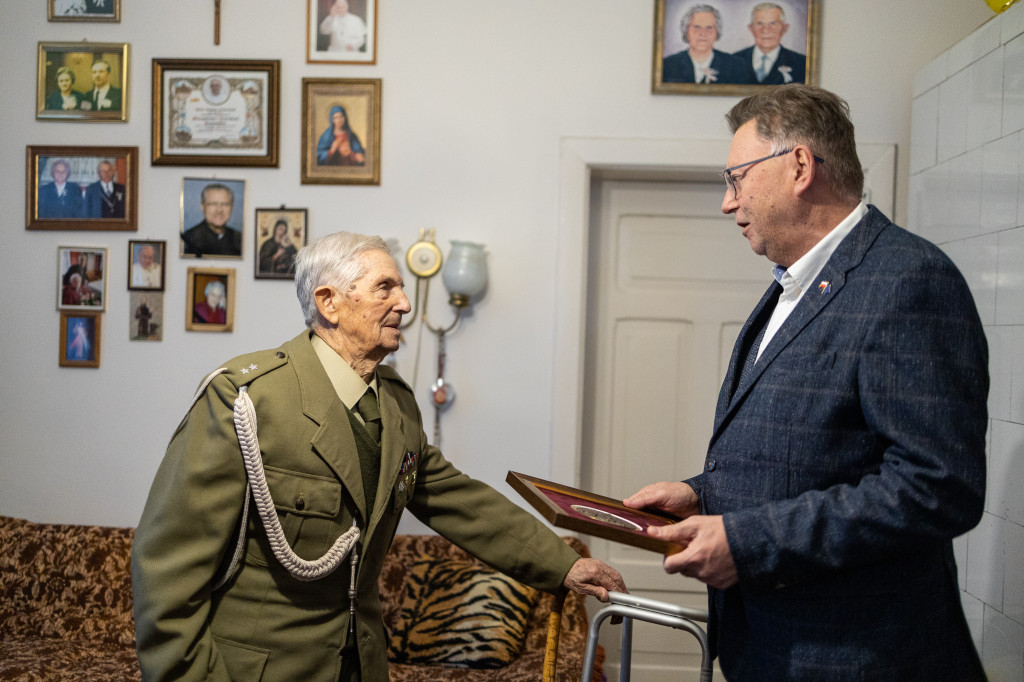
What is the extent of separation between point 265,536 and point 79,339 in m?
2.14

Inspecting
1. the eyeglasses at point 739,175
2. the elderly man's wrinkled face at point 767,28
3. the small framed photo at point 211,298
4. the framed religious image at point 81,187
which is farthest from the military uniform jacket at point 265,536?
the elderly man's wrinkled face at point 767,28

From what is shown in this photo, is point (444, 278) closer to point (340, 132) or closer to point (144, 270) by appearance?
point (340, 132)

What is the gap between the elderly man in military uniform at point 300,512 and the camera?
5.13 feet

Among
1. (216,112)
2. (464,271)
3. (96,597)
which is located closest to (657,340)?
(464,271)

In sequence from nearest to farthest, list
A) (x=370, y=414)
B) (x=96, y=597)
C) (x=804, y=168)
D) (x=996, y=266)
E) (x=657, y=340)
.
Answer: (x=804, y=168)
(x=370, y=414)
(x=996, y=266)
(x=96, y=597)
(x=657, y=340)

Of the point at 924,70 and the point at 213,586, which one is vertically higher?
the point at 924,70

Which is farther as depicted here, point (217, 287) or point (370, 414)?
point (217, 287)

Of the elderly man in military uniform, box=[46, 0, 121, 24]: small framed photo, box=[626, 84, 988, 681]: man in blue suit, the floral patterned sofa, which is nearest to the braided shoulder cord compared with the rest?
the elderly man in military uniform

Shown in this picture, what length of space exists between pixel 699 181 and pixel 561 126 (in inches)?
25.1

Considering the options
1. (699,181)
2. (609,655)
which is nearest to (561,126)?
(699,181)

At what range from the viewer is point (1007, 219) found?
7.68 feet

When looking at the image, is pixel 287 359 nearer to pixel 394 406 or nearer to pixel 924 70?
pixel 394 406

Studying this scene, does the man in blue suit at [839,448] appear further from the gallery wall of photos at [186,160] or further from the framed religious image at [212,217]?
the framed religious image at [212,217]

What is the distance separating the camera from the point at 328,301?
189cm
